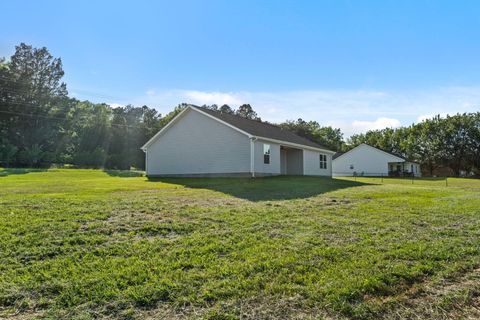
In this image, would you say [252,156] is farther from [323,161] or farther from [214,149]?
[323,161]

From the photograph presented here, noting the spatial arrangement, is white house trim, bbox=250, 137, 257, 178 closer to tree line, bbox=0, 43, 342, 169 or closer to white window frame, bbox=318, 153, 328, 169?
white window frame, bbox=318, 153, 328, 169

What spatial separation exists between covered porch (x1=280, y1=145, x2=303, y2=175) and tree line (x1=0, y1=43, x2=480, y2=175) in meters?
26.3

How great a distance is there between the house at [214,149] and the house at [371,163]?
978 inches

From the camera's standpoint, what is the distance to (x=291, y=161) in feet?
82.2

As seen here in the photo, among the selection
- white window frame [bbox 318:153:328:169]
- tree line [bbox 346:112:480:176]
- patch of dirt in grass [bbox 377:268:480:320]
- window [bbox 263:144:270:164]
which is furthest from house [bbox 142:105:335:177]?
tree line [bbox 346:112:480:176]

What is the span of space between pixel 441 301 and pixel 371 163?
1802 inches

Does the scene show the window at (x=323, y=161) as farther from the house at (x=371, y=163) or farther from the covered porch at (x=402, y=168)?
the covered porch at (x=402, y=168)

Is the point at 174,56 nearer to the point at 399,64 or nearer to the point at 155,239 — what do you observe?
the point at 399,64

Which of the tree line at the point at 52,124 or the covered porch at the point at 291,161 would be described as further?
the tree line at the point at 52,124

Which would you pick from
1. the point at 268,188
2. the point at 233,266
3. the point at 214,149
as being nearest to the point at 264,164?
the point at 214,149

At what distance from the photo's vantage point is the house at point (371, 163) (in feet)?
148

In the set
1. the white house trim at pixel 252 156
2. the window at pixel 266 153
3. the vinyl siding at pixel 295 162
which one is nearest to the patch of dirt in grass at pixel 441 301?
the white house trim at pixel 252 156

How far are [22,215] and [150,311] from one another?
4.87 metres

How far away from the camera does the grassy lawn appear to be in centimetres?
321
